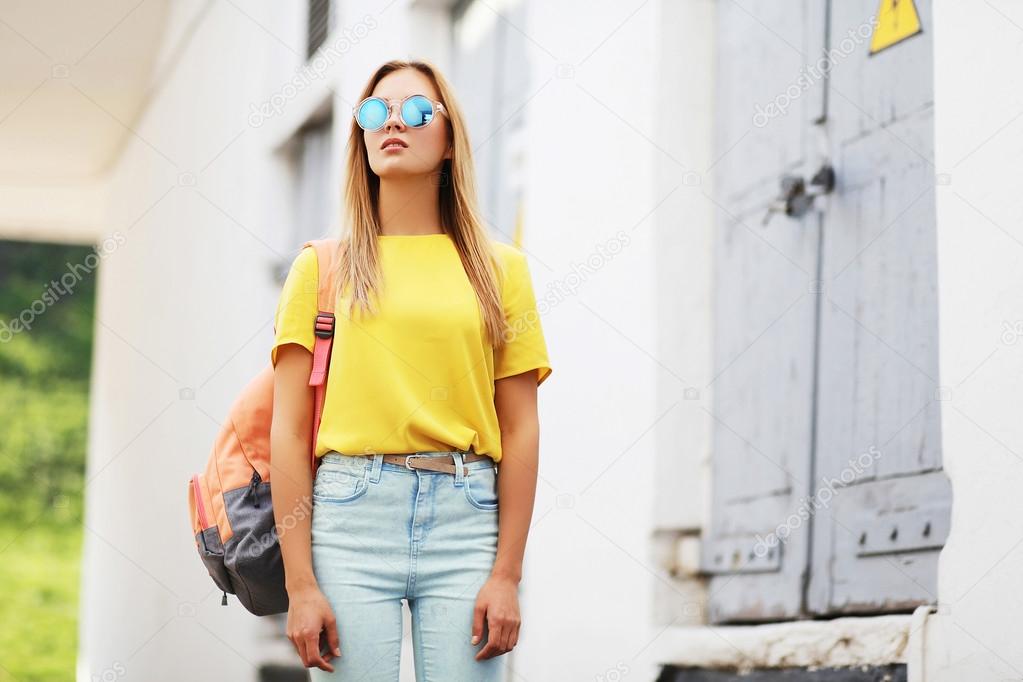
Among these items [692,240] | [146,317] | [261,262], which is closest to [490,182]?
[692,240]

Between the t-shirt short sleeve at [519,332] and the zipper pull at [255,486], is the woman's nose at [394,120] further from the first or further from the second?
the zipper pull at [255,486]

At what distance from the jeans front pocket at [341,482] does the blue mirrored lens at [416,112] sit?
612 millimetres

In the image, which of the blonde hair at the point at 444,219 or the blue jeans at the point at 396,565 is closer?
the blue jeans at the point at 396,565

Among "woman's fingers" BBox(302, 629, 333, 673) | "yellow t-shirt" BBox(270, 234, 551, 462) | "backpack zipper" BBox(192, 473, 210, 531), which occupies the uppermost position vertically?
"yellow t-shirt" BBox(270, 234, 551, 462)

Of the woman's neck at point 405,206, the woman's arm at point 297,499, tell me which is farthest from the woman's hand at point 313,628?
the woman's neck at point 405,206

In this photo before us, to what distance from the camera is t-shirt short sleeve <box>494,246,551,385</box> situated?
95.0 inches

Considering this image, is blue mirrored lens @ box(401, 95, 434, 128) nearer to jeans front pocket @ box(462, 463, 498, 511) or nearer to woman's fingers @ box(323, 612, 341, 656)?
jeans front pocket @ box(462, 463, 498, 511)

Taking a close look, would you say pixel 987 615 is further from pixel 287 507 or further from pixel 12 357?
pixel 12 357

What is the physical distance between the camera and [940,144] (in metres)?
3.47

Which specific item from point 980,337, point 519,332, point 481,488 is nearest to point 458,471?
point 481,488

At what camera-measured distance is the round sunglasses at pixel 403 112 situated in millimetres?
2465

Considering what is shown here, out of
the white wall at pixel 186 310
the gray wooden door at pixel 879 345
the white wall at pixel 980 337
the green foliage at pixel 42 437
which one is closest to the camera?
the white wall at pixel 980 337

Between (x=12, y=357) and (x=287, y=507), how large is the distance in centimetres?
1500

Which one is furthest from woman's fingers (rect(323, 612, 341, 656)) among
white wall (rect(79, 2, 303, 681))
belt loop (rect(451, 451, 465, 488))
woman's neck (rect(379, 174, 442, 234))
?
white wall (rect(79, 2, 303, 681))
